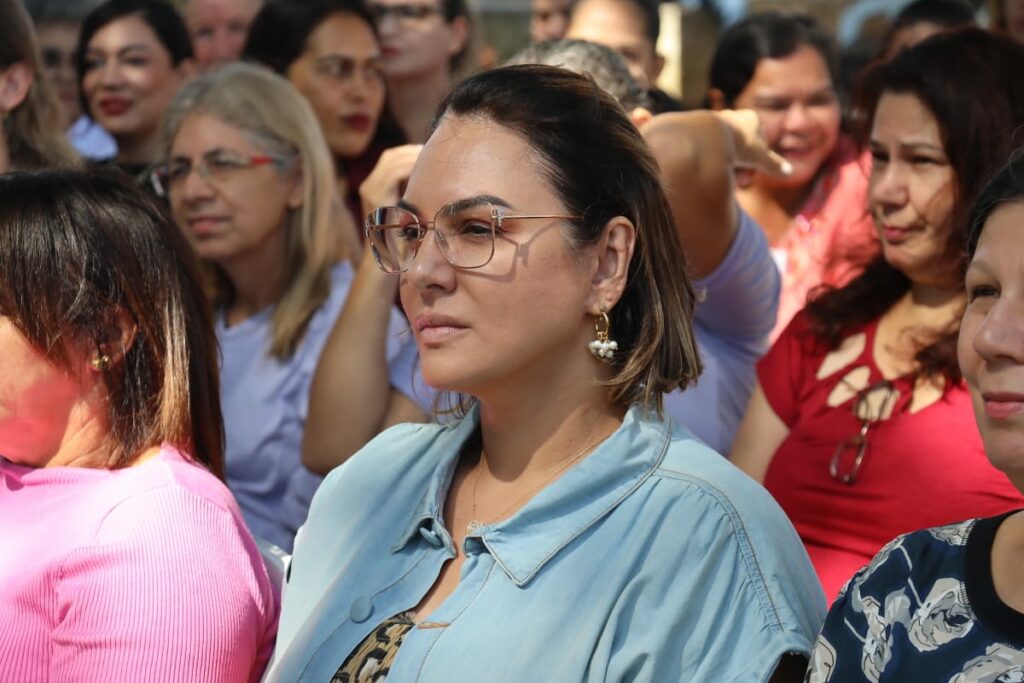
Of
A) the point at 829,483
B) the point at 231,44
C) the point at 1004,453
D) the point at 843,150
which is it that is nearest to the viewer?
the point at 1004,453

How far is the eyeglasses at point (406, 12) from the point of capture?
5.09m

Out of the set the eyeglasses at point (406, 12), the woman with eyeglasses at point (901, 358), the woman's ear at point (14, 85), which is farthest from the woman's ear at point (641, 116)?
the eyeglasses at point (406, 12)

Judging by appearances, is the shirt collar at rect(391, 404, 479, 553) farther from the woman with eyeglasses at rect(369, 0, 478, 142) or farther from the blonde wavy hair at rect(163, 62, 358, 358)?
the woman with eyeglasses at rect(369, 0, 478, 142)

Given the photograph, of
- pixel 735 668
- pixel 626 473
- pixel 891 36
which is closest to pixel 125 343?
pixel 626 473

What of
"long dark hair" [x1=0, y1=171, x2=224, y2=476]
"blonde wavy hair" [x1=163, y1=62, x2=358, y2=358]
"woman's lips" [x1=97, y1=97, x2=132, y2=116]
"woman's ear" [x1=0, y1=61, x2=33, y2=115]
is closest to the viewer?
"long dark hair" [x1=0, y1=171, x2=224, y2=476]

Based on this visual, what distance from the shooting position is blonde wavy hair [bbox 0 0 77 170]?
3480 mm

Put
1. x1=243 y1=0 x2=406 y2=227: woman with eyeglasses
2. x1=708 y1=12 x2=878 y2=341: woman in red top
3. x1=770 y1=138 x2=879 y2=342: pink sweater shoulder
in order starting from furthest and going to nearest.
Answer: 1. x1=243 y1=0 x2=406 y2=227: woman with eyeglasses
2. x1=708 y1=12 x2=878 y2=341: woman in red top
3. x1=770 y1=138 x2=879 y2=342: pink sweater shoulder

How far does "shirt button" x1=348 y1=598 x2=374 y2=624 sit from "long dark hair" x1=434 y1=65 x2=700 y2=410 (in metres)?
0.49

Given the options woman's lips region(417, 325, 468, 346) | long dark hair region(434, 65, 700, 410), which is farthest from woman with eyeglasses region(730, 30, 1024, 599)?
woman's lips region(417, 325, 468, 346)

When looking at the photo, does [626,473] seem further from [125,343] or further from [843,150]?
[843,150]

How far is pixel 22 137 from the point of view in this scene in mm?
3600

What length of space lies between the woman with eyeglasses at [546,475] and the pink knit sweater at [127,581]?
15 centimetres

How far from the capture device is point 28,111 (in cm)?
362

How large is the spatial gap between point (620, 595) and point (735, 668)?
0.18m
